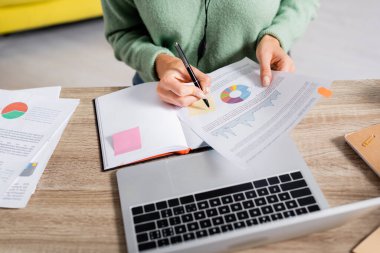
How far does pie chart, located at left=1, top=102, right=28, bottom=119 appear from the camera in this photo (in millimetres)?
808

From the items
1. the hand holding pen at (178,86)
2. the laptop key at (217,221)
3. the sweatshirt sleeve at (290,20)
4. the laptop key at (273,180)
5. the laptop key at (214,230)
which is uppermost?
the sweatshirt sleeve at (290,20)

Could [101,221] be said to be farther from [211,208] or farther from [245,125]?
[245,125]

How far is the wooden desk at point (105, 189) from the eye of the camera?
57 centimetres

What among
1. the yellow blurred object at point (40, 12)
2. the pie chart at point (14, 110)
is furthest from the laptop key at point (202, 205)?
the yellow blurred object at point (40, 12)

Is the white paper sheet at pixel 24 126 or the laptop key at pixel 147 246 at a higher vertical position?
the white paper sheet at pixel 24 126

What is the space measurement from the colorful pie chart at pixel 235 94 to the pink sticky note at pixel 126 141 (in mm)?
201

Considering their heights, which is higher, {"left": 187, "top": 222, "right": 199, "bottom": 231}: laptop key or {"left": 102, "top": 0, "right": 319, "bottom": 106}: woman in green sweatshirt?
{"left": 102, "top": 0, "right": 319, "bottom": 106}: woman in green sweatshirt

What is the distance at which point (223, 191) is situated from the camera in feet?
2.03

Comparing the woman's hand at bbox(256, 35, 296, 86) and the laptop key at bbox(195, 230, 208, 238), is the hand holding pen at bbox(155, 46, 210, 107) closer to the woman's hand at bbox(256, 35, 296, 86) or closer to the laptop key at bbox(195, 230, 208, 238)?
the woman's hand at bbox(256, 35, 296, 86)

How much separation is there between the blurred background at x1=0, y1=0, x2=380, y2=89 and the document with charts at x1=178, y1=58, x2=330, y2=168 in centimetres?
132

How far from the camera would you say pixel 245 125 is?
700 millimetres

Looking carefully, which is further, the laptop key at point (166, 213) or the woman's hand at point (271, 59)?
the woman's hand at point (271, 59)

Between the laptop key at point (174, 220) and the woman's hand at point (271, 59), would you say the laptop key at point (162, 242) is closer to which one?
the laptop key at point (174, 220)

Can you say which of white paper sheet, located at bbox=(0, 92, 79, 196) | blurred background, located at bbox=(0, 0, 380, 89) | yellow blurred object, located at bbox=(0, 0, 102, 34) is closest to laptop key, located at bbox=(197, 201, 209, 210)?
white paper sheet, located at bbox=(0, 92, 79, 196)
